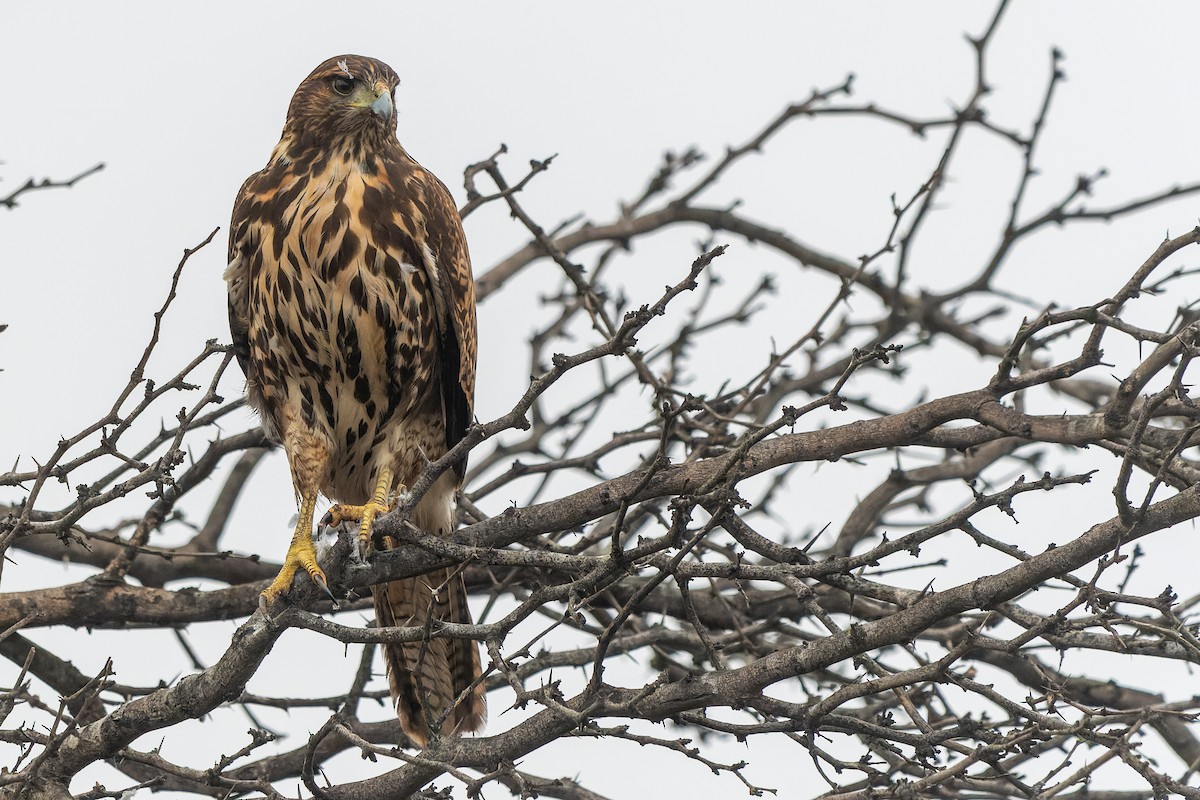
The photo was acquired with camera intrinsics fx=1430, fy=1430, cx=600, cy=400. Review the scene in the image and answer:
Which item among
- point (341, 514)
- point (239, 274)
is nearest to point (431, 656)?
point (341, 514)

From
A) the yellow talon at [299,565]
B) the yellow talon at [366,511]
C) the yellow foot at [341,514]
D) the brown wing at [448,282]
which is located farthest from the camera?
the brown wing at [448,282]

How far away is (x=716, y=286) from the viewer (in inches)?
271

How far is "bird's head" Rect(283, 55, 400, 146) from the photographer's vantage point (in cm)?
516

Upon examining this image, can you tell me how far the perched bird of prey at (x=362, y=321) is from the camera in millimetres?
4938

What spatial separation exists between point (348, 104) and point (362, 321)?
0.84m

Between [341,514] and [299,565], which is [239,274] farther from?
[299,565]

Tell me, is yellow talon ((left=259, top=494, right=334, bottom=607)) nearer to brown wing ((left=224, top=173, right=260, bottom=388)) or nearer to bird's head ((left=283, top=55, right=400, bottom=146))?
brown wing ((left=224, top=173, right=260, bottom=388))

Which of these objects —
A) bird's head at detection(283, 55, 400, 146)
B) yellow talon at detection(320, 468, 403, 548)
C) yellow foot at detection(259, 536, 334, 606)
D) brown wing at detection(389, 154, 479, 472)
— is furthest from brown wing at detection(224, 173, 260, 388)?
yellow foot at detection(259, 536, 334, 606)

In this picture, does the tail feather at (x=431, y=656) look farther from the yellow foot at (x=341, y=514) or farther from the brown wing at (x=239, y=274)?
the brown wing at (x=239, y=274)

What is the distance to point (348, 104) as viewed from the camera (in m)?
5.16

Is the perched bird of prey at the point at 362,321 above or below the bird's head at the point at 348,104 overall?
below

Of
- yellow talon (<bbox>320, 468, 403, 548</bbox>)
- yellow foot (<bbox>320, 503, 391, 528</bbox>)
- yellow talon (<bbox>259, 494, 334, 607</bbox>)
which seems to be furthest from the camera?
yellow foot (<bbox>320, 503, 391, 528</bbox>)

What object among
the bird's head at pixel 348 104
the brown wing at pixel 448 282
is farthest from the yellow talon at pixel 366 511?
the bird's head at pixel 348 104

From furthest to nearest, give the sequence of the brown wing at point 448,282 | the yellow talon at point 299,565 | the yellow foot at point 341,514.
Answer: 1. the brown wing at point 448,282
2. the yellow foot at point 341,514
3. the yellow talon at point 299,565
